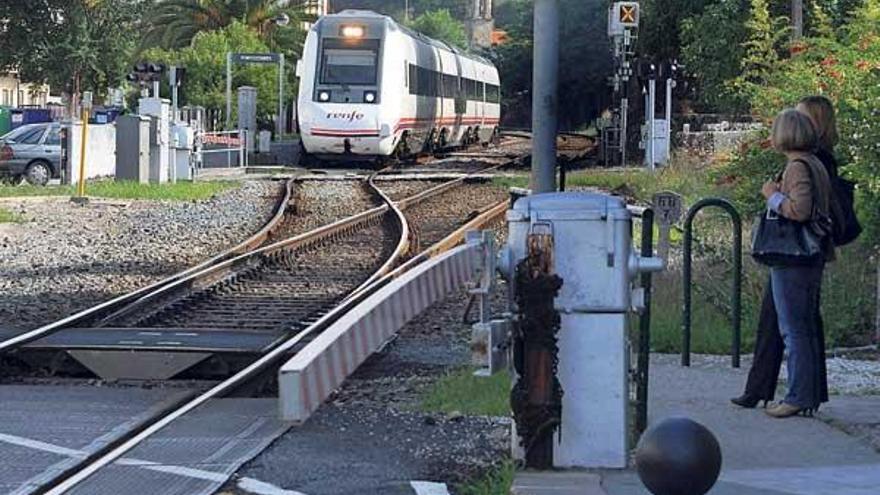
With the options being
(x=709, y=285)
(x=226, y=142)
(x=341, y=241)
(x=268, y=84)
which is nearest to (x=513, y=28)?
(x=268, y=84)

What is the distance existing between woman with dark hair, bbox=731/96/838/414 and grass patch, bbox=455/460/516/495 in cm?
183

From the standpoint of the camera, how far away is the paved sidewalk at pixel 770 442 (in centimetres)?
679

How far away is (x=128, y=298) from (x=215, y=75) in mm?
50939

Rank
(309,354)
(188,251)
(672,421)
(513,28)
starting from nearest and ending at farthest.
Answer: (672,421)
(309,354)
(188,251)
(513,28)

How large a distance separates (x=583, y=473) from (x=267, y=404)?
2.76 m

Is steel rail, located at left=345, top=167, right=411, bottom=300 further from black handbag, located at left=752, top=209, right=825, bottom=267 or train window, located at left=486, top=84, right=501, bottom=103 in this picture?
train window, located at left=486, top=84, right=501, bottom=103

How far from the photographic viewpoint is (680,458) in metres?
4.66

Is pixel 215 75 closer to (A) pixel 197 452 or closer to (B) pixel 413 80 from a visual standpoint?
(B) pixel 413 80

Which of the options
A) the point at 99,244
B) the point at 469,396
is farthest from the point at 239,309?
the point at 99,244

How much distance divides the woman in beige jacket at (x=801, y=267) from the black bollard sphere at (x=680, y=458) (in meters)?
3.69

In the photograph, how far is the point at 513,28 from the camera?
90.2m

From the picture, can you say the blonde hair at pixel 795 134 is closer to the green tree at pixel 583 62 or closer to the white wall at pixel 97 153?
the white wall at pixel 97 153

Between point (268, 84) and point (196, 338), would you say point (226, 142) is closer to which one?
point (268, 84)

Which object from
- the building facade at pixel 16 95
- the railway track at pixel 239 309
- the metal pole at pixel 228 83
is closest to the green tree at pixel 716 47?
the metal pole at pixel 228 83
